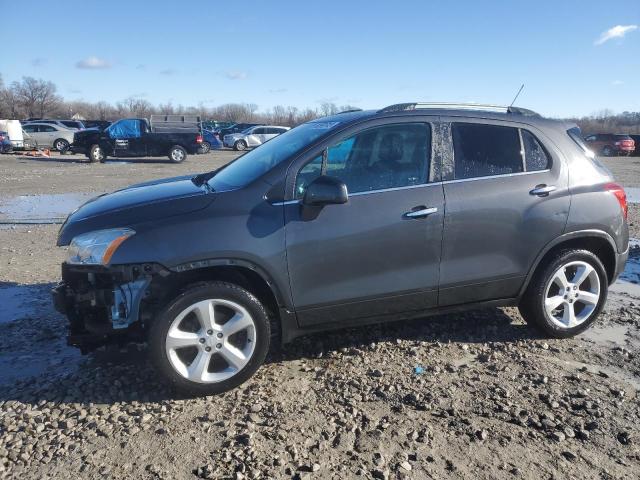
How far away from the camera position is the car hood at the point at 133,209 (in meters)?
3.45

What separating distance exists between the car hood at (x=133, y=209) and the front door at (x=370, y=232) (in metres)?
0.67

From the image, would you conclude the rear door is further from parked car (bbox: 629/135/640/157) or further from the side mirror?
parked car (bbox: 629/135/640/157)

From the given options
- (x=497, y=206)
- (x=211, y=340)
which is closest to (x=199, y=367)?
(x=211, y=340)

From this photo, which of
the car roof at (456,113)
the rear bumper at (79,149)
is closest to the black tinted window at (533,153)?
the car roof at (456,113)

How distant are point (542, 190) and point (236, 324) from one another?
258cm

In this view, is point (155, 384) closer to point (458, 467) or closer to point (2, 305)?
point (458, 467)

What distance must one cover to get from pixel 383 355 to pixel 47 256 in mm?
4833

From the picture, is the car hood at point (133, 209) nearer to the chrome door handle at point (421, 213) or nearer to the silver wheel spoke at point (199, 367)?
the silver wheel spoke at point (199, 367)

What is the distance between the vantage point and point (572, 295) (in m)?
4.40

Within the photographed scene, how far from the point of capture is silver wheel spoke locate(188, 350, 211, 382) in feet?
11.2

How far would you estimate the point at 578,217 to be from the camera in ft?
13.9

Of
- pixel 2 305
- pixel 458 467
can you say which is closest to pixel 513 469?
pixel 458 467

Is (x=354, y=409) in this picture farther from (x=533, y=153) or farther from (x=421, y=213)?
(x=533, y=153)

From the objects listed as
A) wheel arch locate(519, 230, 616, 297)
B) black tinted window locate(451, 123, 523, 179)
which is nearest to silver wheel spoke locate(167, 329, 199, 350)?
black tinted window locate(451, 123, 523, 179)
